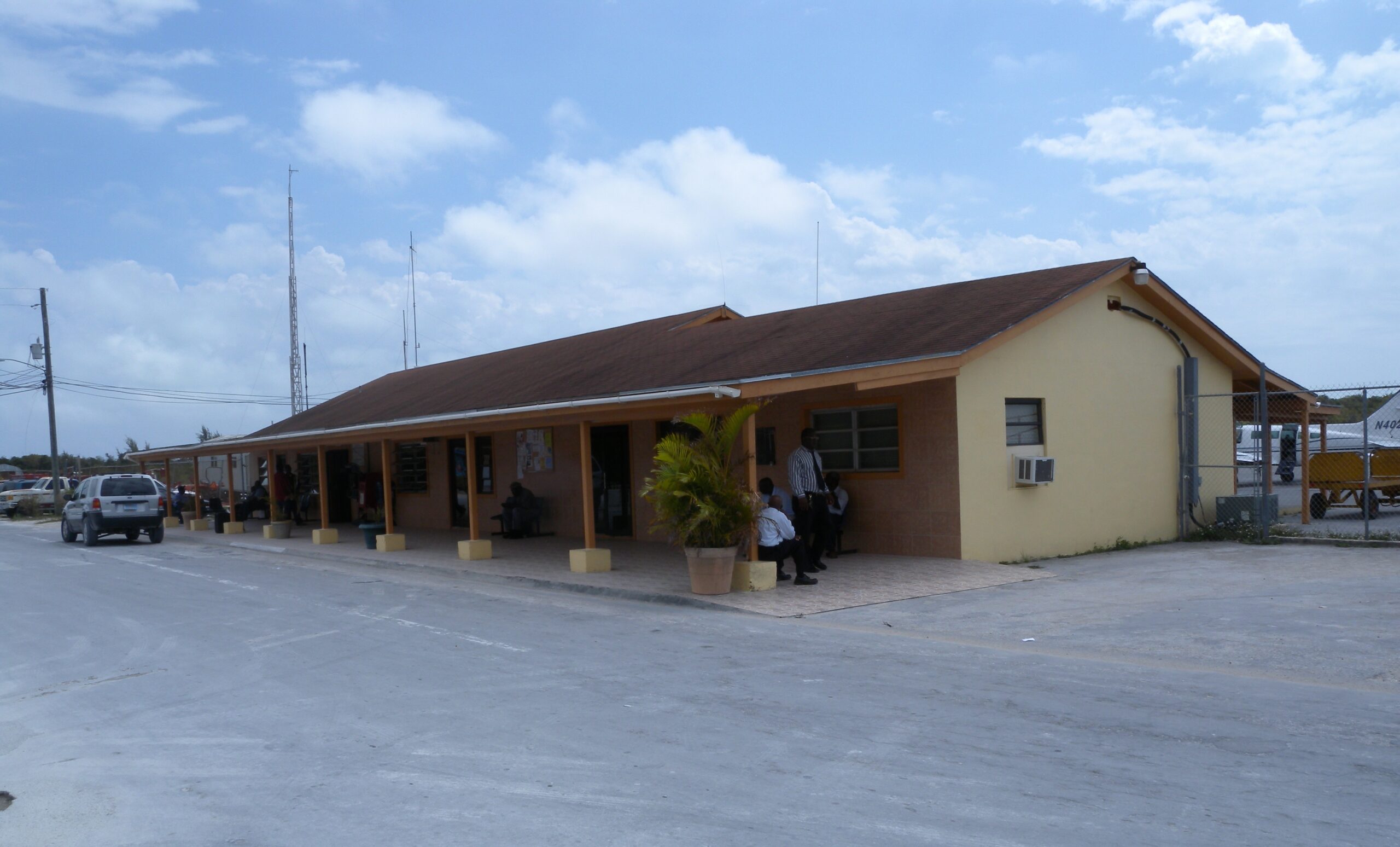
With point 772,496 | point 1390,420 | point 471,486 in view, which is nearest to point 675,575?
point 772,496

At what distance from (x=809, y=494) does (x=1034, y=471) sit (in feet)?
11.3

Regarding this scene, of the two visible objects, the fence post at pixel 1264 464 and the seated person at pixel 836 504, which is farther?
the fence post at pixel 1264 464

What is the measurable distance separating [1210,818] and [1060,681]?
9.51ft

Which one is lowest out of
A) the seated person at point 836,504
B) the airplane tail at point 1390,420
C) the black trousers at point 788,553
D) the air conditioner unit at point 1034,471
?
the black trousers at point 788,553

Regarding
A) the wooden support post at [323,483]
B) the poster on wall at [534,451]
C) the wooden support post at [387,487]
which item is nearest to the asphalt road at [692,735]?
the wooden support post at [387,487]

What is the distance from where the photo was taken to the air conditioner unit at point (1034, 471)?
1468 centimetres

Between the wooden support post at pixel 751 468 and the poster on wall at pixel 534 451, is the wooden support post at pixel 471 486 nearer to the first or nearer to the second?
the poster on wall at pixel 534 451

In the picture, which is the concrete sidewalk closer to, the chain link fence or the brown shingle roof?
the brown shingle roof

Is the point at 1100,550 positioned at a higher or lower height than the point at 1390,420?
lower

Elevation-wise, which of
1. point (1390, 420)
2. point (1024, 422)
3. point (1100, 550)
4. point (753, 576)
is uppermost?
point (1024, 422)

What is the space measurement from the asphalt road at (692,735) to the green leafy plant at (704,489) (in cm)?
117

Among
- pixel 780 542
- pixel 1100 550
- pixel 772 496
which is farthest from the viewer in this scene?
pixel 1100 550

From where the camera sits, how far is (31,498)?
153ft

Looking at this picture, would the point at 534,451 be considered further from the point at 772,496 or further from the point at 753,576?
the point at 753,576
